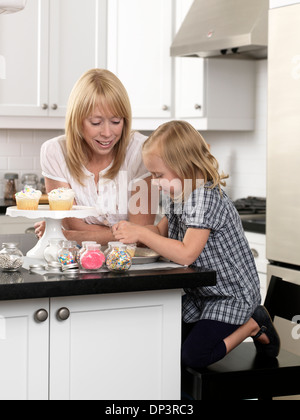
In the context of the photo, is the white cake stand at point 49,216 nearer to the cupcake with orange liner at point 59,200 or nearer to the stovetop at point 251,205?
the cupcake with orange liner at point 59,200

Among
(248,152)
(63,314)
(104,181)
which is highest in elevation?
(248,152)

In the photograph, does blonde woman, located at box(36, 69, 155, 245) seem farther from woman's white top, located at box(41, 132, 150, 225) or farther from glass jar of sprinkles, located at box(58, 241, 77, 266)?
glass jar of sprinkles, located at box(58, 241, 77, 266)

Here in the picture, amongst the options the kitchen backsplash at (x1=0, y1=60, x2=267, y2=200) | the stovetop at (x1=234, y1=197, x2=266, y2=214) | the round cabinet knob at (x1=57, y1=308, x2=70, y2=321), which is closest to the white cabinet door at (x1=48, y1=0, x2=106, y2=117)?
the kitchen backsplash at (x1=0, y1=60, x2=267, y2=200)

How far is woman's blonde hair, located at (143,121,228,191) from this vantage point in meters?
2.23

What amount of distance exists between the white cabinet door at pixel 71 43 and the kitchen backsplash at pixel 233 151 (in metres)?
0.48

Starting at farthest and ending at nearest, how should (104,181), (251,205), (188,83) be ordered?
(188,83) → (251,205) → (104,181)

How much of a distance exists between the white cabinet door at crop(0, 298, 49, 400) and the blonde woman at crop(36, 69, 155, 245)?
63 centimetres

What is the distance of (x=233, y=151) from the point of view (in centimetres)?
486

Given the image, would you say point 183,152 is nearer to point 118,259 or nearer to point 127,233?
point 127,233

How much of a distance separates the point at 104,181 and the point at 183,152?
0.56 meters

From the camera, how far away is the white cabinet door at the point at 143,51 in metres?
4.69

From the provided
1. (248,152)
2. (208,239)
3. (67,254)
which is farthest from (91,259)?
(248,152)
